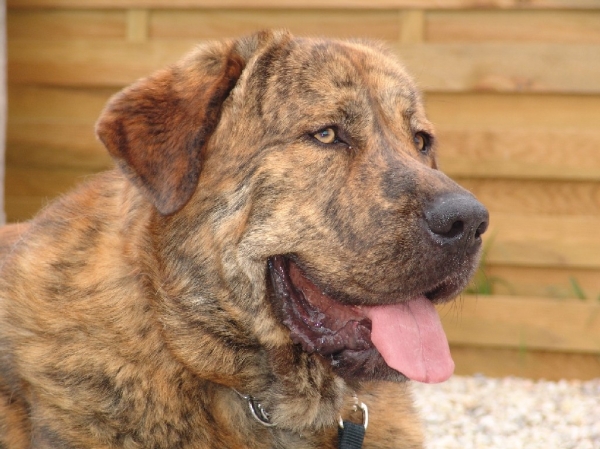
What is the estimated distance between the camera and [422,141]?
3.32 metres

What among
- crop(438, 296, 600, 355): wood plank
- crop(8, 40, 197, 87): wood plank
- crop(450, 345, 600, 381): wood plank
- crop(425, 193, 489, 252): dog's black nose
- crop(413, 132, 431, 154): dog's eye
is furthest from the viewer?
crop(8, 40, 197, 87): wood plank

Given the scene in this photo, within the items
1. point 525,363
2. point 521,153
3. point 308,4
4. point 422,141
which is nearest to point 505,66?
point 521,153

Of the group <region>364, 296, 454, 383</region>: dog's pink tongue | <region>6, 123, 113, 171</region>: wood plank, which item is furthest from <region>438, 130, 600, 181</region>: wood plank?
<region>364, 296, 454, 383</region>: dog's pink tongue

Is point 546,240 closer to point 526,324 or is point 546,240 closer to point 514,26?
point 526,324

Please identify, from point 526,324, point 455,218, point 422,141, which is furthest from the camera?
point 526,324

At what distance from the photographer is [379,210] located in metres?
2.73

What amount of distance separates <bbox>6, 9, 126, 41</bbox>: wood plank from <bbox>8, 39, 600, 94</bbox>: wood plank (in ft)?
0.45

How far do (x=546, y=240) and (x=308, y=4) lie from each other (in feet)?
6.87

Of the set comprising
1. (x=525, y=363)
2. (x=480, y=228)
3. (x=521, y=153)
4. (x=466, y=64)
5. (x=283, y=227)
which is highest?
(x=480, y=228)

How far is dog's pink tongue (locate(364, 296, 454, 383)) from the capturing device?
272 centimetres

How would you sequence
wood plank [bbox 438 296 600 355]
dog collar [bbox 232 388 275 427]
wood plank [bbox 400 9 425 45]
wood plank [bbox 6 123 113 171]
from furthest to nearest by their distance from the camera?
wood plank [bbox 6 123 113 171] < wood plank [bbox 400 9 425 45] < wood plank [bbox 438 296 600 355] < dog collar [bbox 232 388 275 427]

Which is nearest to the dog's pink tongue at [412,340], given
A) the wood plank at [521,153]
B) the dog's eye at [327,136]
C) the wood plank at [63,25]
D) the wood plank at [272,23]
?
the dog's eye at [327,136]

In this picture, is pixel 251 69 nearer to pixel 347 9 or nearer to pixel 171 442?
pixel 171 442

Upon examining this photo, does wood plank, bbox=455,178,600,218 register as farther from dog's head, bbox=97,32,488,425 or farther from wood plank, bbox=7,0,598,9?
dog's head, bbox=97,32,488,425
